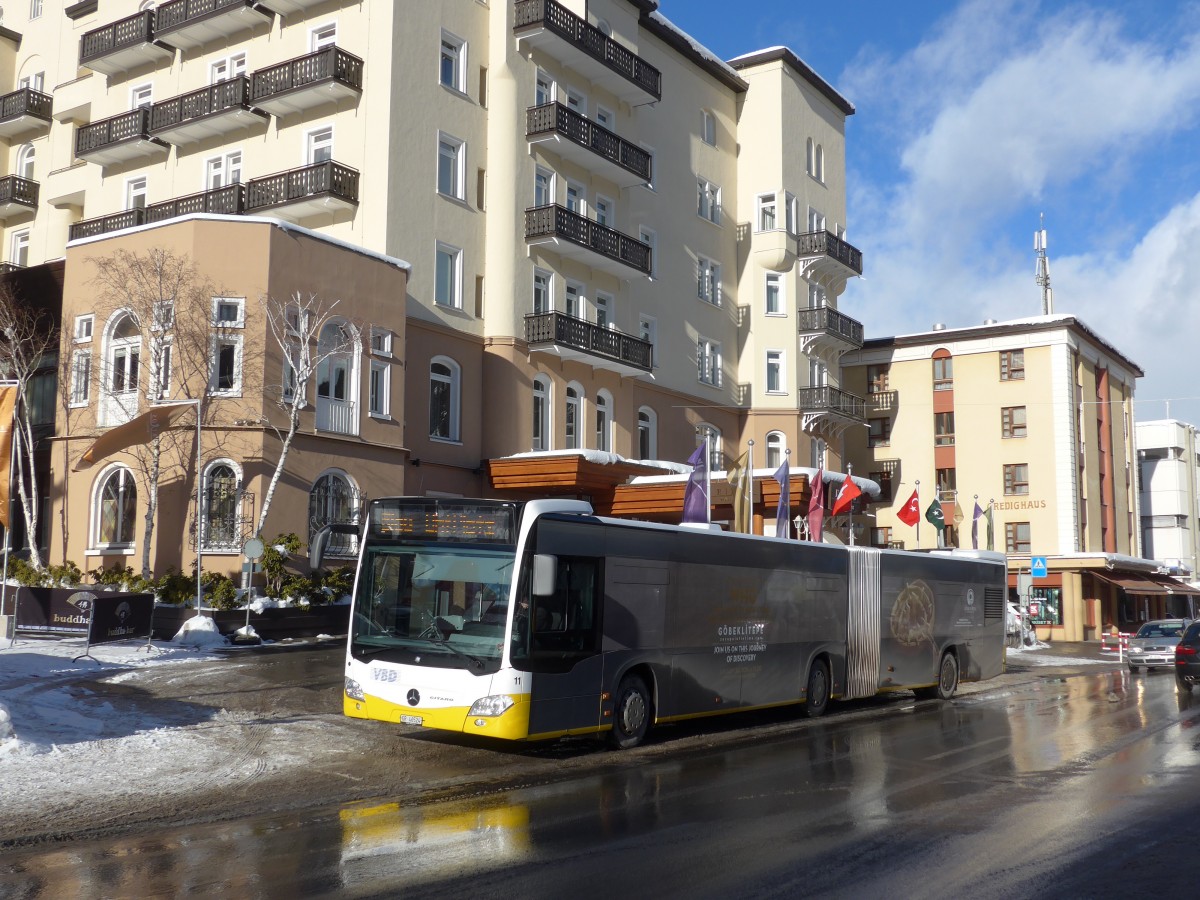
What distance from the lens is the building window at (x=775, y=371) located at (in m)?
48.3

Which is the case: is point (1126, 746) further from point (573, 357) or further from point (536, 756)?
point (573, 357)

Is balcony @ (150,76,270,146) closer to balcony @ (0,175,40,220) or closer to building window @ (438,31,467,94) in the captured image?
building window @ (438,31,467,94)

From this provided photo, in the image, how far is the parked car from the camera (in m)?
25.8

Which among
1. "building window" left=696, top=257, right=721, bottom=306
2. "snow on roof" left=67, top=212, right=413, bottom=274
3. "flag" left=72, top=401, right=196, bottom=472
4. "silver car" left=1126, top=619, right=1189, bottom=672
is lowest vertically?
"silver car" left=1126, top=619, right=1189, bottom=672

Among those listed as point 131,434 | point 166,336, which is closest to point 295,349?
point 166,336

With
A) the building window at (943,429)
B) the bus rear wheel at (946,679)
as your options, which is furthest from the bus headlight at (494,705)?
the building window at (943,429)

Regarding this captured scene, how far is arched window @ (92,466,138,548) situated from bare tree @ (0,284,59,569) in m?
1.84

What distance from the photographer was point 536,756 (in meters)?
14.4

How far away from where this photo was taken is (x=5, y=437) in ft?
74.1

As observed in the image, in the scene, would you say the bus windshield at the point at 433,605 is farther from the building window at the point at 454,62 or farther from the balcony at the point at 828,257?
the balcony at the point at 828,257

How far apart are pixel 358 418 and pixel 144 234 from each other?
6.60 meters

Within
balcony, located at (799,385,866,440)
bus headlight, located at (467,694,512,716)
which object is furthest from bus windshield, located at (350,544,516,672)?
balcony, located at (799,385,866,440)

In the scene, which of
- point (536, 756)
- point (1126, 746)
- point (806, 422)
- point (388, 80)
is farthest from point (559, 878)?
point (806, 422)

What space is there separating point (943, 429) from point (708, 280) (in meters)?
20.8
